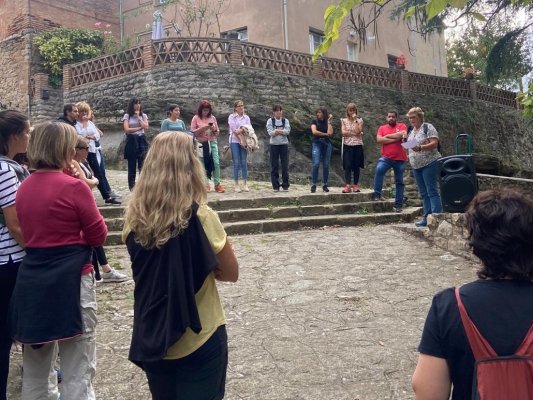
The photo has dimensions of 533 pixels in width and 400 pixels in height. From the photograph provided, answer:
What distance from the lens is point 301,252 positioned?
749 cm

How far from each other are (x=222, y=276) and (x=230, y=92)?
45.6ft

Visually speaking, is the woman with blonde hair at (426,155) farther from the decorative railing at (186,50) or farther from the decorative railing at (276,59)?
the decorative railing at (186,50)

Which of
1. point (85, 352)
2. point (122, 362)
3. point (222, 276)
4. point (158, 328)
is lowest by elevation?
point (122, 362)

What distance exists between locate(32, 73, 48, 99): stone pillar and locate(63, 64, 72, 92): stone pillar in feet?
4.78

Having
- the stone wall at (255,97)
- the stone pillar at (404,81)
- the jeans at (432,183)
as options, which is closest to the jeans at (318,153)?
the jeans at (432,183)

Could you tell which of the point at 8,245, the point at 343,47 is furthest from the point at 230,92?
the point at 8,245

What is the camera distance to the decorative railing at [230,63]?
15.9 metres

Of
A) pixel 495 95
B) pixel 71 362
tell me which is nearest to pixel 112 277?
pixel 71 362

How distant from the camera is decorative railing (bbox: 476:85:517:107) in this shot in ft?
74.3

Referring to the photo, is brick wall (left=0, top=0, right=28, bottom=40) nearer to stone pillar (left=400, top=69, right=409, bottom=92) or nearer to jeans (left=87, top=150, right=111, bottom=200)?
jeans (left=87, top=150, right=111, bottom=200)

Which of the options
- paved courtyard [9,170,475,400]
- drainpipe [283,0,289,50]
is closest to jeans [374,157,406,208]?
paved courtyard [9,170,475,400]

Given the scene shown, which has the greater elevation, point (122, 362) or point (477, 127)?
point (477, 127)

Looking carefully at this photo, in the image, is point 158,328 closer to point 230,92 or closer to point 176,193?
point 176,193

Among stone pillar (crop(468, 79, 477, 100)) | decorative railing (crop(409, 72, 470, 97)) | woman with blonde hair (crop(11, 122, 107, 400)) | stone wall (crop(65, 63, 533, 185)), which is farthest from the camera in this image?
stone pillar (crop(468, 79, 477, 100))
